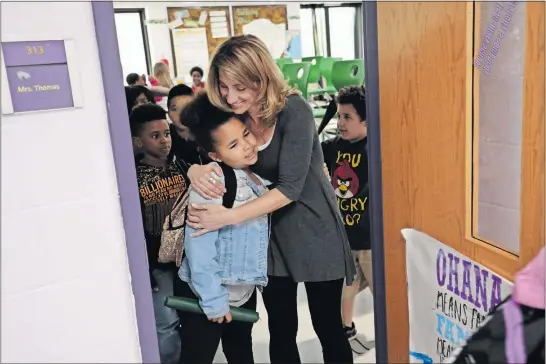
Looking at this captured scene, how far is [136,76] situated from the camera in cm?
293

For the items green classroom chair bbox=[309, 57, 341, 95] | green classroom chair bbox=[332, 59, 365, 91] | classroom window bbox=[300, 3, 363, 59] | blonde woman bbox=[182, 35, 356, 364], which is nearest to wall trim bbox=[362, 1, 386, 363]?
blonde woman bbox=[182, 35, 356, 364]

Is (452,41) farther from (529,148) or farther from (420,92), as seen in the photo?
(529,148)

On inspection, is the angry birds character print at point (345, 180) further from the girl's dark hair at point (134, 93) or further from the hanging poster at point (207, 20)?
the hanging poster at point (207, 20)

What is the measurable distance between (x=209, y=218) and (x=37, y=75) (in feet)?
2.40

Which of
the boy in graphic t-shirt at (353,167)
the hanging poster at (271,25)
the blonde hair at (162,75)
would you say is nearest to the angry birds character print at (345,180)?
the boy in graphic t-shirt at (353,167)

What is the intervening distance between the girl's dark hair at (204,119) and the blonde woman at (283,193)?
4 centimetres

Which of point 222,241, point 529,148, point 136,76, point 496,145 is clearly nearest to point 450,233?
point 496,145

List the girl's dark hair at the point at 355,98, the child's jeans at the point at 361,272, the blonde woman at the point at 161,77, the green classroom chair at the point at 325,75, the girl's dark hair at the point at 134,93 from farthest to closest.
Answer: the green classroom chair at the point at 325,75 → the blonde woman at the point at 161,77 → the child's jeans at the point at 361,272 → the girl's dark hair at the point at 355,98 → the girl's dark hair at the point at 134,93

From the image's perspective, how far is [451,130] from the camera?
1.45 meters

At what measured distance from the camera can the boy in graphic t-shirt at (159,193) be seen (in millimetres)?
1971

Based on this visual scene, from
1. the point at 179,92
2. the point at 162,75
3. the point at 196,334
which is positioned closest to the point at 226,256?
the point at 196,334

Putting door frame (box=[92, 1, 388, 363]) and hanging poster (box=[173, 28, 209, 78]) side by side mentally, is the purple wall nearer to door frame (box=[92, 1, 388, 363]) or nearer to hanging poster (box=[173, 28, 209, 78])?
door frame (box=[92, 1, 388, 363])

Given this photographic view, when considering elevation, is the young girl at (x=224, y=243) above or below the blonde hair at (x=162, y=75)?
below

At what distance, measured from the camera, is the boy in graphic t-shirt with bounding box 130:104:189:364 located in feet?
6.47
